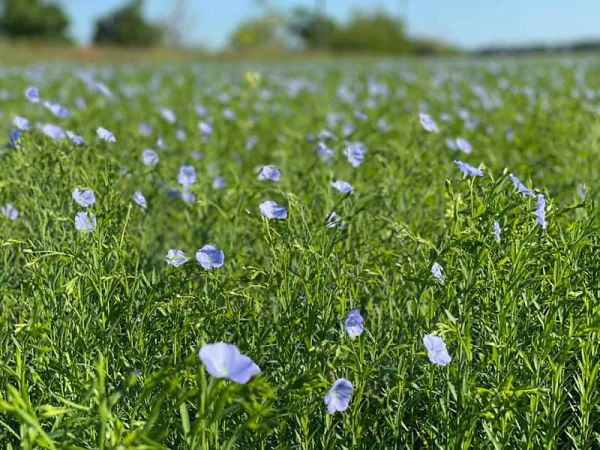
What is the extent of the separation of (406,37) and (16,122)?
57.7m

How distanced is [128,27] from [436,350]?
170ft

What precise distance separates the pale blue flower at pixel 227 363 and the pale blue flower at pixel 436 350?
1.61 feet

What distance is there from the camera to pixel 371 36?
2090 inches

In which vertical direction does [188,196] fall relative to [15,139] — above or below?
below

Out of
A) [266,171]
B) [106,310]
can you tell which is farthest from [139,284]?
[266,171]

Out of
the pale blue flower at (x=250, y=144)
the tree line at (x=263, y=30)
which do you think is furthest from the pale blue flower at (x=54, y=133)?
the tree line at (x=263, y=30)

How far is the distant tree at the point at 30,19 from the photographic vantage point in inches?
1777

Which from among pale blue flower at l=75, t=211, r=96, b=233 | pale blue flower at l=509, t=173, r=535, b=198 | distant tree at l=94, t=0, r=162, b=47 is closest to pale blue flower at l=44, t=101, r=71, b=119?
pale blue flower at l=75, t=211, r=96, b=233

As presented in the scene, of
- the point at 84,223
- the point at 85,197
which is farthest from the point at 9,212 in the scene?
the point at 84,223

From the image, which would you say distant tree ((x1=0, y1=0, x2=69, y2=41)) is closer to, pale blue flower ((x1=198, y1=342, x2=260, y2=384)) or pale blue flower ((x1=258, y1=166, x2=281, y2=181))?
pale blue flower ((x1=258, y1=166, x2=281, y2=181))

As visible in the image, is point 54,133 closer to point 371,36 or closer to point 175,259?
point 175,259

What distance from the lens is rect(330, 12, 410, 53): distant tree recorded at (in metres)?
52.6

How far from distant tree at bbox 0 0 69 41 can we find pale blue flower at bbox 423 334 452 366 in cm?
4882

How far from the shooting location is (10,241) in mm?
1770
